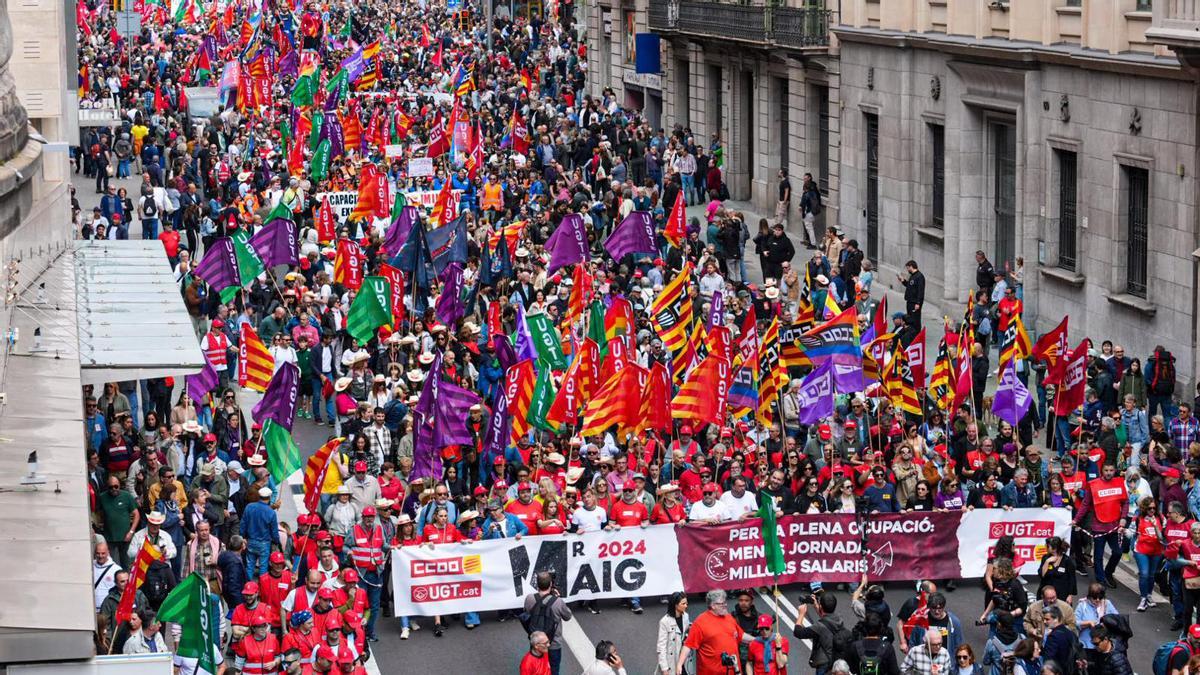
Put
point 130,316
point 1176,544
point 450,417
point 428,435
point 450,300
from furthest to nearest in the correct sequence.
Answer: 1. point 450,300
2. point 130,316
3. point 450,417
4. point 428,435
5. point 1176,544

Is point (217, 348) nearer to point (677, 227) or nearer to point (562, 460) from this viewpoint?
point (562, 460)

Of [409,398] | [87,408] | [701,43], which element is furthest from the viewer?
[701,43]

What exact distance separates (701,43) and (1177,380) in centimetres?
2472

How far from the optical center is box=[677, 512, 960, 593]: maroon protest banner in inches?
829

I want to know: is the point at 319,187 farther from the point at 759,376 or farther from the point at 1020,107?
the point at 759,376

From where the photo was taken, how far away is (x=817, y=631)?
1742 centimetres

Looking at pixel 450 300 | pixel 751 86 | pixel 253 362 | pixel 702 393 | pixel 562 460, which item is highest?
pixel 751 86

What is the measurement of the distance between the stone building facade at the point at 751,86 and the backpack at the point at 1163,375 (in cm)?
1646

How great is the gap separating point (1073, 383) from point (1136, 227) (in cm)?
692

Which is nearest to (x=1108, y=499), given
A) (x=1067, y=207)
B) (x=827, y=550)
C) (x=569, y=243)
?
(x=827, y=550)

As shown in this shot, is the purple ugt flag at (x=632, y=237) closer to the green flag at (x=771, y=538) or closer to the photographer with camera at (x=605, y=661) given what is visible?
the green flag at (x=771, y=538)

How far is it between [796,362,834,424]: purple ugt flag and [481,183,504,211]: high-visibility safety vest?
18.2 metres

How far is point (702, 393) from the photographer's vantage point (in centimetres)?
2358

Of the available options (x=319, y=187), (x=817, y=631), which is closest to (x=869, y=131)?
(x=319, y=187)
